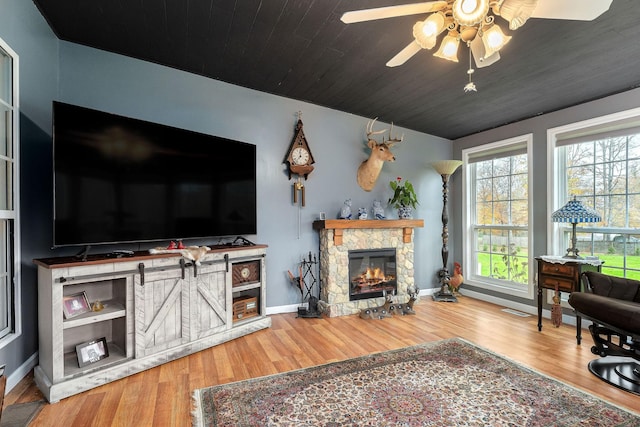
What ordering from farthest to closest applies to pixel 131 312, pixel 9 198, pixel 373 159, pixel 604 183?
pixel 373 159 < pixel 604 183 < pixel 131 312 < pixel 9 198

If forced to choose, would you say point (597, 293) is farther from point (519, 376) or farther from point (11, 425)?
point (11, 425)

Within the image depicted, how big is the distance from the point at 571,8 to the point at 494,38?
0.34m

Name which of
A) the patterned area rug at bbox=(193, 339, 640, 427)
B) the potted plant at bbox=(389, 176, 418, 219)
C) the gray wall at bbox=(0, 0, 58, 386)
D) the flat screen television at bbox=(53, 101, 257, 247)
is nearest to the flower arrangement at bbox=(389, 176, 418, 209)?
the potted plant at bbox=(389, 176, 418, 219)

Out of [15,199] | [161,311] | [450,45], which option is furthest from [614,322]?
Result: [15,199]

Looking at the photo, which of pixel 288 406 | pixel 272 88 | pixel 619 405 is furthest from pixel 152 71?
pixel 619 405

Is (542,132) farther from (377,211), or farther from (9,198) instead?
(9,198)

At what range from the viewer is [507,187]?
435 cm

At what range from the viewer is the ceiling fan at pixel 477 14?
1520 millimetres

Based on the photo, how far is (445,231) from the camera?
15.4ft

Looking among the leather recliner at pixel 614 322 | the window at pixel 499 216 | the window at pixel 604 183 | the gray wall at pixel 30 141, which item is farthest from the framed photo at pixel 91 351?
the window at pixel 604 183

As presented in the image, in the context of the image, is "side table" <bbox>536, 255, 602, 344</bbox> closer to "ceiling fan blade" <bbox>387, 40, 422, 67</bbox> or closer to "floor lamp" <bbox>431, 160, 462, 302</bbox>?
"floor lamp" <bbox>431, 160, 462, 302</bbox>

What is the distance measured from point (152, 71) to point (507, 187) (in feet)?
15.2

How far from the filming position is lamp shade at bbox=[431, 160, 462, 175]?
4486 mm

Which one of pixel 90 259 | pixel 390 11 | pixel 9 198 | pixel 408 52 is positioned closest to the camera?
pixel 390 11
